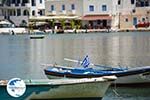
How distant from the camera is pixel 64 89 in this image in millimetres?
21078

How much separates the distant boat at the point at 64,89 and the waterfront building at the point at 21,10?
3785 inches

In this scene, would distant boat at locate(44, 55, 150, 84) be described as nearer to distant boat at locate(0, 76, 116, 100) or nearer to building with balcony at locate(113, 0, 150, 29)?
distant boat at locate(0, 76, 116, 100)

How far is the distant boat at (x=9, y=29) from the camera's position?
114 m

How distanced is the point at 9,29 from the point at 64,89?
9482 centimetres

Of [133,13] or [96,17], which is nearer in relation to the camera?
[96,17]

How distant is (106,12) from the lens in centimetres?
11194

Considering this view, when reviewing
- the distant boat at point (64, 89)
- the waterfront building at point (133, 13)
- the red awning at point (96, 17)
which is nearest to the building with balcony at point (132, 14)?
the waterfront building at point (133, 13)

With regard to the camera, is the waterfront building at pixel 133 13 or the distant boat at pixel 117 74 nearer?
the distant boat at pixel 117 74

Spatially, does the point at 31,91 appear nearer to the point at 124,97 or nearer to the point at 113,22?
the point at 124,97

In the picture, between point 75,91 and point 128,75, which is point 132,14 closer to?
point 128,75

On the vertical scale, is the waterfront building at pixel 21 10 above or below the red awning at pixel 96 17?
above

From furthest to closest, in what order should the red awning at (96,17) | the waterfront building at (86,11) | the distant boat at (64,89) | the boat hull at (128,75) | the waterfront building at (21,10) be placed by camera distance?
1. the waterfront building at (21,10)
2. the waterfront building at (86,11)
3. the red awning at (96,17)
4. the boat hull at (128,75)
5. the distant boat at (64,89)

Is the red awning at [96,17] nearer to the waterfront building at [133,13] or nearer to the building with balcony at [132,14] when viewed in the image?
the building with balcony at [132,14]

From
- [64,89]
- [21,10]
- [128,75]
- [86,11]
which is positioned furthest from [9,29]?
[64,89]
